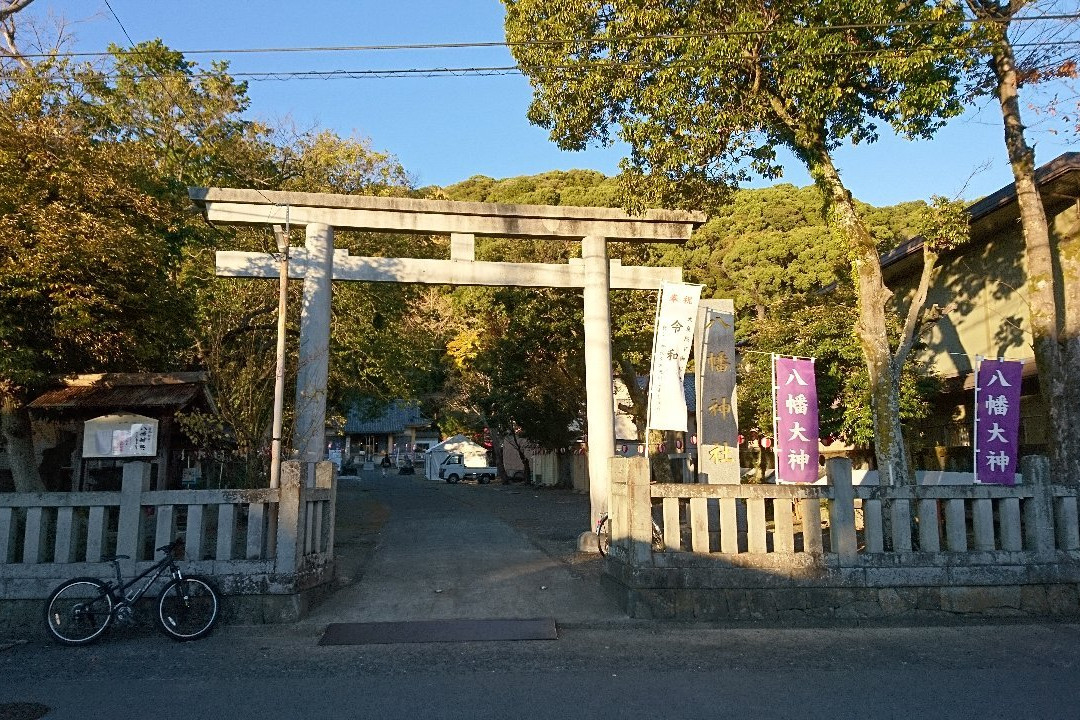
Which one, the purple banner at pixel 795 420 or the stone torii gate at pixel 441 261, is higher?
the stone torii gate at pixel 441 261

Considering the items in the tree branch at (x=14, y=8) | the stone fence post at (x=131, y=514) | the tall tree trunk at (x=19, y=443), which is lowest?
the stone fence post at (x=131, y=514)

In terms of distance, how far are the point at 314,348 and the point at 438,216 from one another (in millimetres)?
2708

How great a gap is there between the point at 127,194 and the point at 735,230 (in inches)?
712

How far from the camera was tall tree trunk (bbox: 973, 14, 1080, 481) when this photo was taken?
9.06 metres

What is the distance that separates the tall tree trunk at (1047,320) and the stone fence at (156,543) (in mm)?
8896

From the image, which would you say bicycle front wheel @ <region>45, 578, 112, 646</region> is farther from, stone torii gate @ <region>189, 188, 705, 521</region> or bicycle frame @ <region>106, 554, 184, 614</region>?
stone torii gate @ <region>189, 188, 705, 521</region>

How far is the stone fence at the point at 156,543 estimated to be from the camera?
7.75m

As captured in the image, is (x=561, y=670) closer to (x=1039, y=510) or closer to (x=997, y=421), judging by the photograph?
(x=1039, y=510)

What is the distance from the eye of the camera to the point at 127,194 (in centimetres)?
1111

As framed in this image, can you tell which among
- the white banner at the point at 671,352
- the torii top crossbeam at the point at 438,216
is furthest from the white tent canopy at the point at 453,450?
the white banner at the point at 671,352

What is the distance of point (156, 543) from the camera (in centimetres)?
786

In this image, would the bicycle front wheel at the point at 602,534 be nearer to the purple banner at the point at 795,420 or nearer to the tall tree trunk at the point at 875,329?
the purple banner at the point at 795,420

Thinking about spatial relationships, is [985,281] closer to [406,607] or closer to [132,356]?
[406,607]

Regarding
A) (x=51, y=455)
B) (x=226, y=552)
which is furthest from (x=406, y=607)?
(x=51, y=455)
